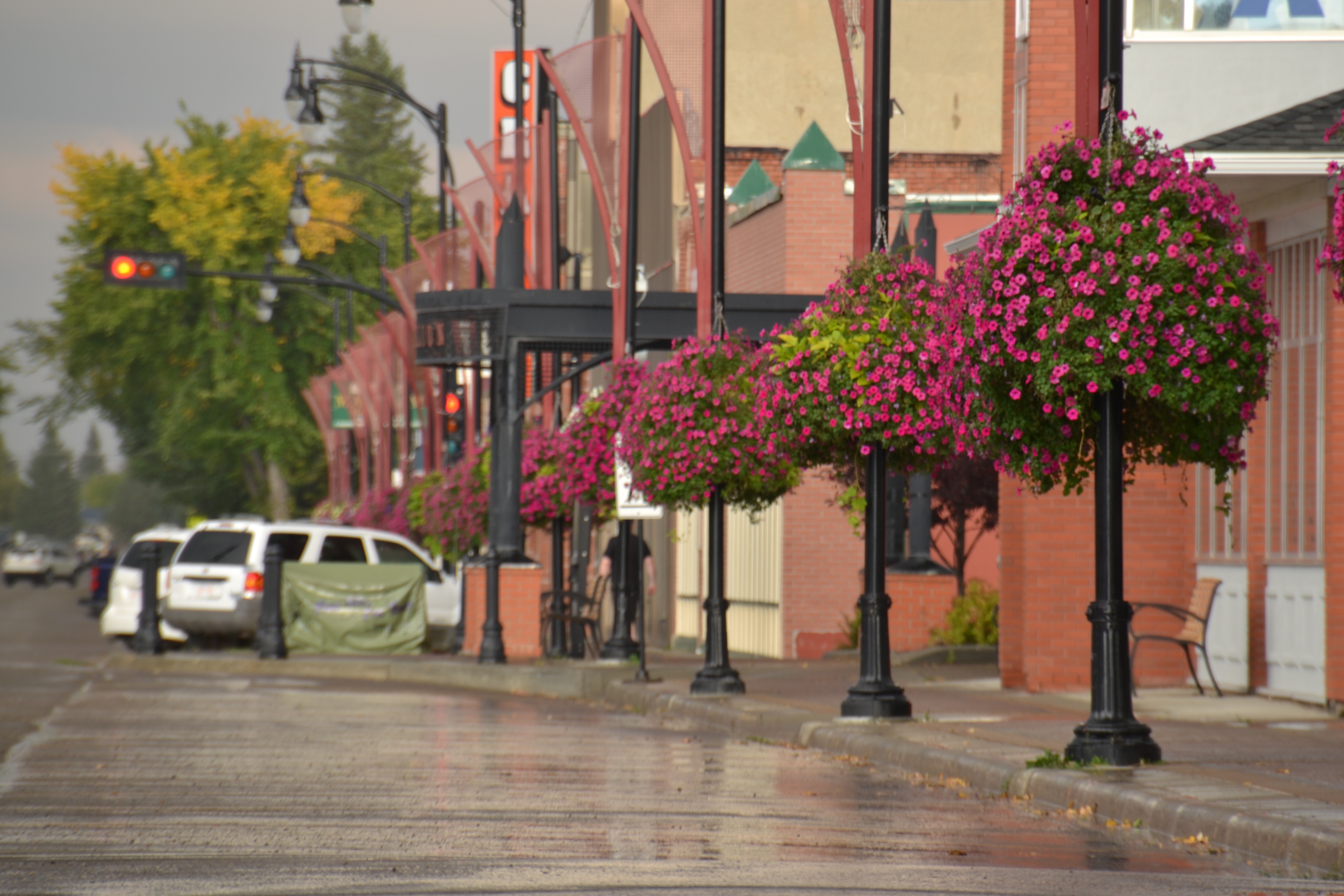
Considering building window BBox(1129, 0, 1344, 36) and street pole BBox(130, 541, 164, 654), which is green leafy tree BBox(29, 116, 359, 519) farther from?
building window BBox(1129, 0, 1344, 36)

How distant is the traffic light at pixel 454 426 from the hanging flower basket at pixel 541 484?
7247mm

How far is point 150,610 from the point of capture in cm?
2617

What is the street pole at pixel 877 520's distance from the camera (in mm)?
14188

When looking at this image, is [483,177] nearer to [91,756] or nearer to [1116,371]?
[91,756]

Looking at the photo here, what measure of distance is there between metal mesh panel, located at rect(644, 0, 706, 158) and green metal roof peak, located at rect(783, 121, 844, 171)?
4859mm

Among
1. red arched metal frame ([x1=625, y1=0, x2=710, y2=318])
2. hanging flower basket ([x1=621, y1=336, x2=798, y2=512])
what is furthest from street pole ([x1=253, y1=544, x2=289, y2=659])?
hanging flower basket ([x1=621, y1=336, x2=798, y2=512])

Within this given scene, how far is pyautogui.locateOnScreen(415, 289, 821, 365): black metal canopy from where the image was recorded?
23.8 meters

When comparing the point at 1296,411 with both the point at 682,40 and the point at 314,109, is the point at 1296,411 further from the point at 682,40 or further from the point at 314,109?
the point at 314,109

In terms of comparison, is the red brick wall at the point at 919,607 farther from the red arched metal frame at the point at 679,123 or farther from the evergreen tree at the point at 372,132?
the evergreen tree at the point at 372,132

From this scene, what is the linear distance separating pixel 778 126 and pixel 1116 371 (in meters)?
27.7

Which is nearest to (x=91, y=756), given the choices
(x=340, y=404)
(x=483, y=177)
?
(x=483, y=177)

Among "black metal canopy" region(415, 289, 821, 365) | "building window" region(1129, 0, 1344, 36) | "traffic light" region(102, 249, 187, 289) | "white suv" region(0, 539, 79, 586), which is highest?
"building window" region(1129, 0, 1344, 36)

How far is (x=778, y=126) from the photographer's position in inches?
1467

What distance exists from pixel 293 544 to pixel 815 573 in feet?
24.4
